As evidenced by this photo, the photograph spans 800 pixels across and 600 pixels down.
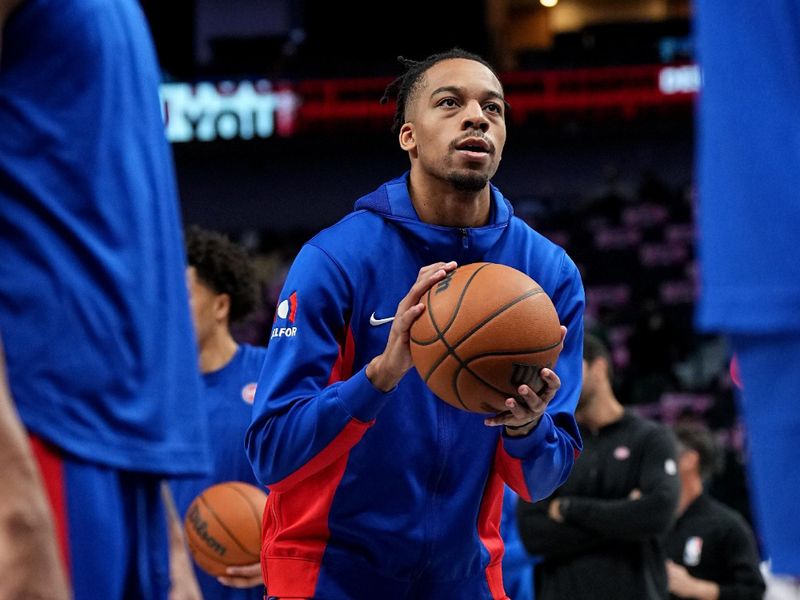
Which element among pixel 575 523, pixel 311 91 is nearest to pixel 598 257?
pixel 311 91

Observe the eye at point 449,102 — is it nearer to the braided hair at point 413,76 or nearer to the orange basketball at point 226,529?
the braided hair at point 413,76

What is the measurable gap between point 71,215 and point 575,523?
4.32 metres

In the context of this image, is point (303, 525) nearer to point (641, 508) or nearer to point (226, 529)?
point (226, 529)

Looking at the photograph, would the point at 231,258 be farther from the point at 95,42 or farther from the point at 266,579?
the point at 95,42

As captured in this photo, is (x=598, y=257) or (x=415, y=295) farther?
(x=598, y=257)

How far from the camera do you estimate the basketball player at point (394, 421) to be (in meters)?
3.28

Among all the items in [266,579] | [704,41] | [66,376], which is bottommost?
[266,579]

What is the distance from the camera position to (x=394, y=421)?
3428 millimetres

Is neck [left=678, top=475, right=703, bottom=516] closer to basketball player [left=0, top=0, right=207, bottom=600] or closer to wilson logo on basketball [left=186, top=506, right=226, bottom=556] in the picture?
wilson logo on basketball [left=186, top=506, right=226, bottom=556]

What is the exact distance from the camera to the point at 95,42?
1.87m

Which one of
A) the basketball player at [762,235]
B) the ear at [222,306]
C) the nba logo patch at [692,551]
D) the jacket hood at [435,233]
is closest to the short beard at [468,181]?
the jacket hood at [435,233]

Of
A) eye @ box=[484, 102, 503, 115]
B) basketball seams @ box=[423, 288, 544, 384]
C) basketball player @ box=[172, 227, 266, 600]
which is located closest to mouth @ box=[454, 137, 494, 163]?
eye @ box=[484, 102, 503, 115]

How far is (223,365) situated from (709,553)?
325 centimetres

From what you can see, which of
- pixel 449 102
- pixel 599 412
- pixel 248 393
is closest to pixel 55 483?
pixel 449 102
